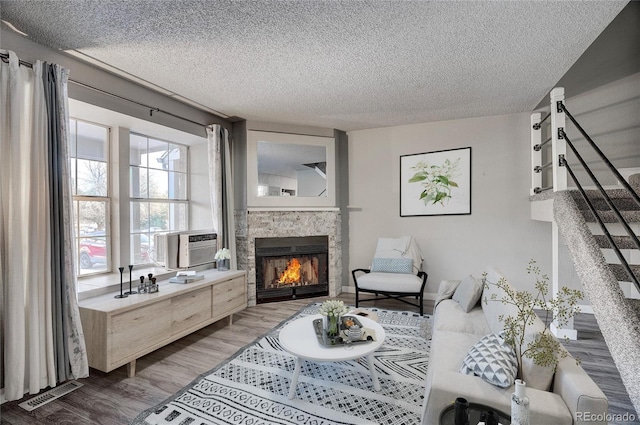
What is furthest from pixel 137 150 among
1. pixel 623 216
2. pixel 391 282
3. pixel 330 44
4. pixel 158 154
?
pixel 623 216

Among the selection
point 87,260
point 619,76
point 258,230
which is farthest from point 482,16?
point 87,260

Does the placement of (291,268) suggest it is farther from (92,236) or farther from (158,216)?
(92,236)

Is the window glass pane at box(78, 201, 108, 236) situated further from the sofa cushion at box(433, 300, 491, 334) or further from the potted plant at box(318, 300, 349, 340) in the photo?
the sofa cushion at box(433, 300, 491, 334)

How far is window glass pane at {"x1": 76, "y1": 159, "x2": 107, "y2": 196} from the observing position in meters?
A: 3.13

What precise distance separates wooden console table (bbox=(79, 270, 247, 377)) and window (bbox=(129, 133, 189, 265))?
73cm

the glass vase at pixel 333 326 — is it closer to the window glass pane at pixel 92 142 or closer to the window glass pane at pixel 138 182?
the window glass pane at pixel 138 182

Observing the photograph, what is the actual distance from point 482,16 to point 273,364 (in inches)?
126

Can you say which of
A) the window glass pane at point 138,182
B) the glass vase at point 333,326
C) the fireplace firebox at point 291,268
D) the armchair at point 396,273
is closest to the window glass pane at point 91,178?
the window glass pane at point 138,182

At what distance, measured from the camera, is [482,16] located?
211 centimetres

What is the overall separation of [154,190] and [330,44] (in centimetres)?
294

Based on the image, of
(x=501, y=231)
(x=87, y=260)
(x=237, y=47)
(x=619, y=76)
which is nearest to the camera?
(x=237, y=47)

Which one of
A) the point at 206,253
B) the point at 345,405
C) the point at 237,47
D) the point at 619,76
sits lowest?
the point at 345,405

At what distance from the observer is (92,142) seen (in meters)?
3.28

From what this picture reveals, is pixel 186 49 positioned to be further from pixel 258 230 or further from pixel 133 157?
pixel 258 230
